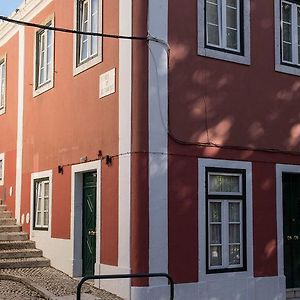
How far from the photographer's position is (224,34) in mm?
11336

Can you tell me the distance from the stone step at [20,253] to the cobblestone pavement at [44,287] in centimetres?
59

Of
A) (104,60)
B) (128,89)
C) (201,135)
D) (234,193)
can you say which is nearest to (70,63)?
(104,60)

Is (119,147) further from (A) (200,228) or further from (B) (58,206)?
(B) (58,206)

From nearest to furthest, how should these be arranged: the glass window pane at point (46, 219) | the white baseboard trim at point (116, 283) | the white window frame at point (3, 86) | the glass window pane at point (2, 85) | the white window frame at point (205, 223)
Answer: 1. the white baseboard trim at point (116, 283)
2. the white window frame at point (205, 223)
3. the glass window pane at point (46, 219)
4. the white window frame at point (3, 86)
5. the glass window pane at point (2, 85)

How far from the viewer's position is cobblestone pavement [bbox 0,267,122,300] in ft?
33.6

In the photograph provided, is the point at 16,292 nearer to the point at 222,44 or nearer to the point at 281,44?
the point at 222,44

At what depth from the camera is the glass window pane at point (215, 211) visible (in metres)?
10.9

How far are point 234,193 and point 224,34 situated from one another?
2.97 m

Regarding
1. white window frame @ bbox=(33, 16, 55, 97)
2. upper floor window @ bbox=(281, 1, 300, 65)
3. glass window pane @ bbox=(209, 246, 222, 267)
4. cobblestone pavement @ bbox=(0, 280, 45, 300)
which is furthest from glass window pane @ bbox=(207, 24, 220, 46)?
cobblestone pavement @ bbox=(0, 280, 45, 300)

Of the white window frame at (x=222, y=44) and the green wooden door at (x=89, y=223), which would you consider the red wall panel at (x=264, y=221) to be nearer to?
the white window frame at (x=222, y=44)

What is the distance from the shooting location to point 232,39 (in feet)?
37.9

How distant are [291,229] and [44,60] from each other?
684cm

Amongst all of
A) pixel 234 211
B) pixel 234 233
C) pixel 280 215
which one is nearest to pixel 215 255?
pixel 234 233

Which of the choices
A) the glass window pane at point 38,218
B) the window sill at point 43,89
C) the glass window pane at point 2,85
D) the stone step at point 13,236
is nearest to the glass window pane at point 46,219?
the glass window pane at point 38,218
